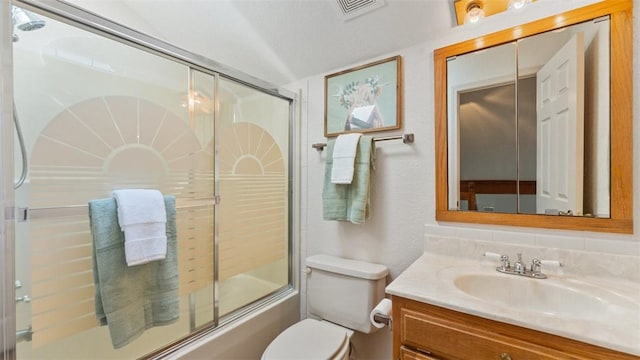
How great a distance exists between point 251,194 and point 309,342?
2.75ft

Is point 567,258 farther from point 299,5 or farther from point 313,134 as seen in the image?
point 299,5

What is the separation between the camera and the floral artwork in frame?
1480 millimetres

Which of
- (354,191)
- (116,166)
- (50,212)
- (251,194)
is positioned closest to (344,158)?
(354,191)

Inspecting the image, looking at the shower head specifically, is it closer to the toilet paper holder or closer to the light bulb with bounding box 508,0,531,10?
the toilet paper holder

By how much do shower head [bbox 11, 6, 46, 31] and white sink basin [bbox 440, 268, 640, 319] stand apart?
169 cm

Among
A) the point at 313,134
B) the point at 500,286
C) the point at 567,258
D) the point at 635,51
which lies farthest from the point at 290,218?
the point at 635,51

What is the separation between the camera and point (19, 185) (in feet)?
2.92

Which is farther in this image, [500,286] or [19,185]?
[500,286]

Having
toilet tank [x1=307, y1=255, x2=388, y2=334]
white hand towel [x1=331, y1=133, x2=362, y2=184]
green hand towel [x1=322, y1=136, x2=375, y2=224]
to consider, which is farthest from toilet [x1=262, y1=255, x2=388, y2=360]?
white hand towel [x1=331, y1=133, x2=362, y2=184]

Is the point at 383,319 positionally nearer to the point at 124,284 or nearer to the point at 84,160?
the point at 124,284

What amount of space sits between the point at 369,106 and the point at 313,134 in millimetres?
417

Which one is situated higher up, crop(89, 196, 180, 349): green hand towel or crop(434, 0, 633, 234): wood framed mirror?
crop(434, 0, 633, 234): wood framed mirror

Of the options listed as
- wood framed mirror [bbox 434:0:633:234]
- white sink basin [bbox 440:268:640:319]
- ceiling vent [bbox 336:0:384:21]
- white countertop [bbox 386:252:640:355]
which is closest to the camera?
white countertop [bbox 386:252:640:355]

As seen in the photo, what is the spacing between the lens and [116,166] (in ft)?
3.57
